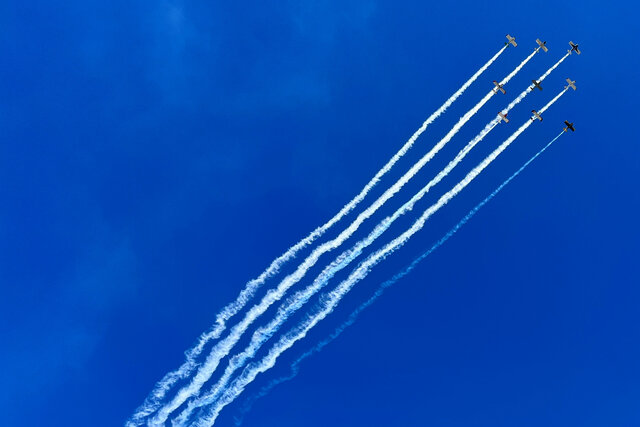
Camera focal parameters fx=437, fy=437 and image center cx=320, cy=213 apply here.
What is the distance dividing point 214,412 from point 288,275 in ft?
36.2

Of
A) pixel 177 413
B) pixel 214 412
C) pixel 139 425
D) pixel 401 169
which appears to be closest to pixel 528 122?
pixel 401 169

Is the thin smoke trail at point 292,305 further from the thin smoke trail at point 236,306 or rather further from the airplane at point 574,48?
the airplane at point 574,48

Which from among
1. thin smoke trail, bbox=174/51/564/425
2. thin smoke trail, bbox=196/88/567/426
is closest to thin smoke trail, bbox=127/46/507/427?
thin smoke trail, bbox=174/51/564/425

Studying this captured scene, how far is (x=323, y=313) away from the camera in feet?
103

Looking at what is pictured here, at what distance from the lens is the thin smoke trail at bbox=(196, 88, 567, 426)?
102ft

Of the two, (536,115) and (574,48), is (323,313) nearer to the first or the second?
(536,115)

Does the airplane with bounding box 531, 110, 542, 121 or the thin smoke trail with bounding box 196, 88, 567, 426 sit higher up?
the airplane with bounding box 531, 110, 542, 121

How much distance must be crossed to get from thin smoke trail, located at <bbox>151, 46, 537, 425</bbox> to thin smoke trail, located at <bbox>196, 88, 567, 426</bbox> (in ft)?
6.60

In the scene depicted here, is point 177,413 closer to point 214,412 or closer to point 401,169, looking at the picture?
point 214,412

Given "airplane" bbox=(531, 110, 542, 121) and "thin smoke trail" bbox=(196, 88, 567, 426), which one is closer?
"thin smoke trail" bbox=(196, 88, 567, 426)

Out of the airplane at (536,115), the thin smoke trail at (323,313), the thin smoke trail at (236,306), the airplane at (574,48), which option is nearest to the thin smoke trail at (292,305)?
the thin smoke trail at (323,313)

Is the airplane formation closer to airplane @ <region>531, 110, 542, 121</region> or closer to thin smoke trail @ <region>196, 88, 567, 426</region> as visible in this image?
airplane @ <region>531, 110, 542, 121</region>

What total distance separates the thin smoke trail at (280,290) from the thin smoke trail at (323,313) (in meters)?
2.01

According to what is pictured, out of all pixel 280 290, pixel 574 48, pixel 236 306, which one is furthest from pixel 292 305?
pixel 574 48
